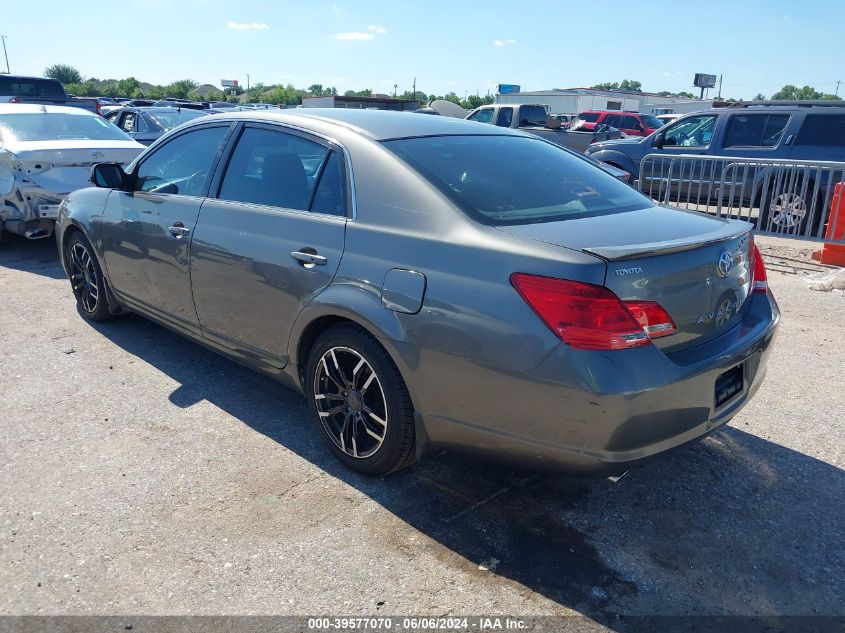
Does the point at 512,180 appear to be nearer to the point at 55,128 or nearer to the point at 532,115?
the point at 55,128

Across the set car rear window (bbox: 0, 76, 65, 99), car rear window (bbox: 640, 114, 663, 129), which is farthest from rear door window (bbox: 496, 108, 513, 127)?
car rear window (bbox: 0, 76, 65, 99)

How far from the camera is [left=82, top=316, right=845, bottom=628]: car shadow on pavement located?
262 cm

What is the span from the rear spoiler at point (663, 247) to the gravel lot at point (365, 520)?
1.21m

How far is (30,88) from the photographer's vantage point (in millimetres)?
17453

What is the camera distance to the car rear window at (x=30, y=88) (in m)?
17.1

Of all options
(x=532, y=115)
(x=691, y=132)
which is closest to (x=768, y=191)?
(x=691, y=132)

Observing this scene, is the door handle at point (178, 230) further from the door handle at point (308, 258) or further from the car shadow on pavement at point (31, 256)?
Answer: the car shadow on pavement at point (31, 256)

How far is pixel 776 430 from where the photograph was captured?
12.9 ft

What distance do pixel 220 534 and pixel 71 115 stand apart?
7.97 metres

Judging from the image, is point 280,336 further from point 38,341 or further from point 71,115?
point 71,115

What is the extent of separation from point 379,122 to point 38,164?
5.61 metres

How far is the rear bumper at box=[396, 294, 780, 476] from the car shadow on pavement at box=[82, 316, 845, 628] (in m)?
0.35

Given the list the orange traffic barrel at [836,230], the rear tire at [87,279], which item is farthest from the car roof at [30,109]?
the orange traffic barrel at [836,230]

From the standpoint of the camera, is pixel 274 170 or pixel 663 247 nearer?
pixel 663 247
